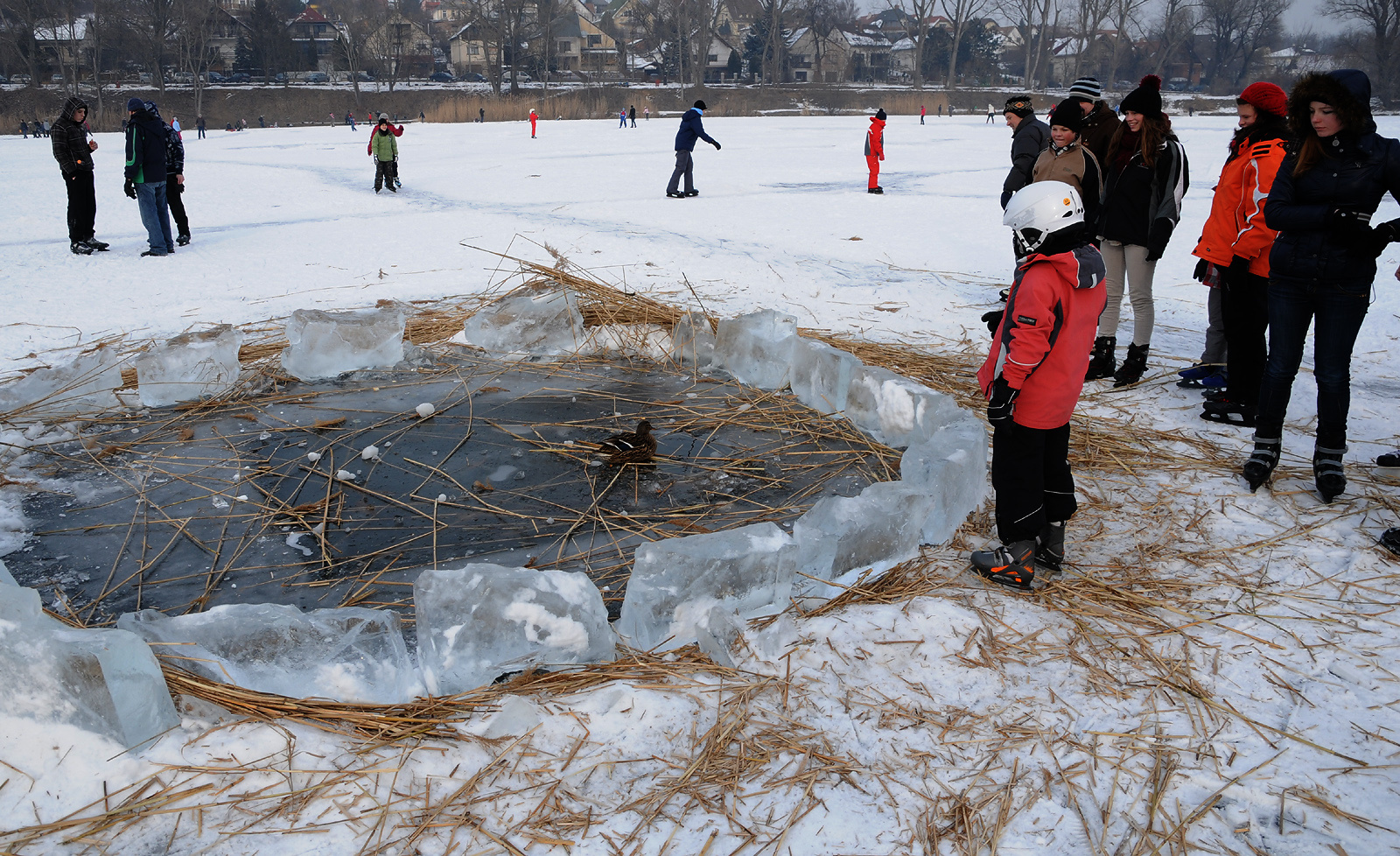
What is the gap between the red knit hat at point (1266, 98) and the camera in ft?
14.9

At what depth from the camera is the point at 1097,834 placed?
214cm

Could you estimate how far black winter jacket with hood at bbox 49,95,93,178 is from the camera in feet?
30.0

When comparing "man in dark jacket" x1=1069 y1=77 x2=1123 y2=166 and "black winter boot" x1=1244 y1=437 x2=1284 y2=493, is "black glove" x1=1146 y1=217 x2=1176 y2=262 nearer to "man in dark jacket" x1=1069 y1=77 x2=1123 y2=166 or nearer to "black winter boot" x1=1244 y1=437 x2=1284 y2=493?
"man in dark jacket" x1=1069 y1=77 x2=1123 y2=166

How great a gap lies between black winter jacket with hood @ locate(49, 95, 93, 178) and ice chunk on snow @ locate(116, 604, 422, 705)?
880 cm

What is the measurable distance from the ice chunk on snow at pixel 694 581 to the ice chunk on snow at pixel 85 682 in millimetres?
1346

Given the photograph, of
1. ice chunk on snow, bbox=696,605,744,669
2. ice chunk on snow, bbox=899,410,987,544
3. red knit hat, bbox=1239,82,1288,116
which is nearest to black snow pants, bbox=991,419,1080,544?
ice chunk on snow, bbox=899,410,987,544

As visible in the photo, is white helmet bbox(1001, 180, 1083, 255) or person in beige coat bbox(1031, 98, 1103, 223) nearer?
white helmet bbox(1001, 180, 1083, 255)

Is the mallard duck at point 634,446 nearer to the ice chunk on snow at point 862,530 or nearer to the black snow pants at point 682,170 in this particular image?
the ice chunk on snow at point 862,530

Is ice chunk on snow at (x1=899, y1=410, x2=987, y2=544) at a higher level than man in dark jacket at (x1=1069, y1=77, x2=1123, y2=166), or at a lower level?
lower

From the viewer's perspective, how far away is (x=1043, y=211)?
2.95 m

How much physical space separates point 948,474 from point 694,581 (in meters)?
1.22

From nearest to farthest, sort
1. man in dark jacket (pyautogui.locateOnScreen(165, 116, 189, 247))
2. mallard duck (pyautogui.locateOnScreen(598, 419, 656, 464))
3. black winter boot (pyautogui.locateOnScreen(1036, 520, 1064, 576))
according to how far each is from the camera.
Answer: black winter boot (pyautogui.locateOnScreen(1036, 520, 1064, 576)) → mallard duck (pyautogui.locateOnScreen(598, 419, 656, 464)) → man in dark jacket (pyautogui.locateOnScreen(165, 116, 189, 247))

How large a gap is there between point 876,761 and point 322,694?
1607mm

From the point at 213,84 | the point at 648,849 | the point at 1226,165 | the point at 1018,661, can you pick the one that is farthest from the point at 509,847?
the point at 213,84
